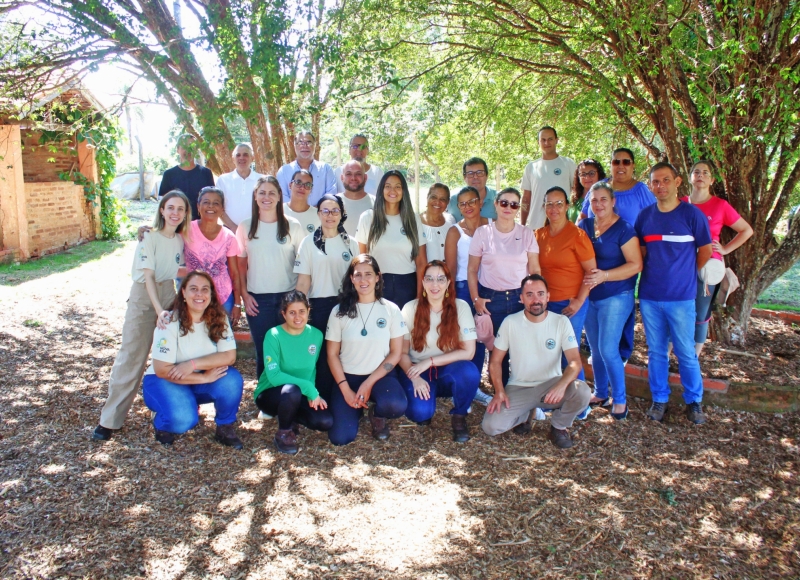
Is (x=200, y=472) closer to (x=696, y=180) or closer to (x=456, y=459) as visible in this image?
(x=456, y=459)

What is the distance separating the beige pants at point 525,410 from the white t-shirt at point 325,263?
1.42 meters

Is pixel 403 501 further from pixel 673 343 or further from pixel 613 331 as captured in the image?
pixel 673 343

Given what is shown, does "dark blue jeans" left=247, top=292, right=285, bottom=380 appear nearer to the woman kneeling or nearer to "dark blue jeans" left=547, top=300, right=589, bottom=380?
the woman kneeling

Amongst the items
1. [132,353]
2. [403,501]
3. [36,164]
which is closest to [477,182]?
[403,501]

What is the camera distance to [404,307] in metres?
4.49

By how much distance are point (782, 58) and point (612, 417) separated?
11.5 feet

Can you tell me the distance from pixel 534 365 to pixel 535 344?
144 mm

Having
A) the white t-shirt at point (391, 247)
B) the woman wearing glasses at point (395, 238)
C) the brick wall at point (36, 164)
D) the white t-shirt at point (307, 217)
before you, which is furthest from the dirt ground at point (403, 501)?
the brick wall at point (36, 164)

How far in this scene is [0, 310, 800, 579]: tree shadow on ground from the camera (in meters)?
2.90

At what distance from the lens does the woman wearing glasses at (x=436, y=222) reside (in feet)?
15.6

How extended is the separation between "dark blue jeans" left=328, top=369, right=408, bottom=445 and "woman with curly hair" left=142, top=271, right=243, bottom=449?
2.09 ft

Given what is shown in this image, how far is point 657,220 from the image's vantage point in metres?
4.46

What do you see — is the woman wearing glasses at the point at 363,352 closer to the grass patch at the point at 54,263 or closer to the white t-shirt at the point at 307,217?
the white t-shirt at the point at 307,217

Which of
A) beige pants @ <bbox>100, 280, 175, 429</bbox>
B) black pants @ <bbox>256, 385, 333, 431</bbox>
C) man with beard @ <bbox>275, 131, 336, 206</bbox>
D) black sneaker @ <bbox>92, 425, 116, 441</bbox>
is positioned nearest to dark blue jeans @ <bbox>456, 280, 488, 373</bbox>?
black pants @ <bbox>256, 385, 333, 431</bbox>
